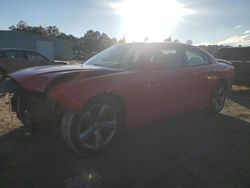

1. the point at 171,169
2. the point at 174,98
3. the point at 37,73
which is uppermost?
the point at 37,73

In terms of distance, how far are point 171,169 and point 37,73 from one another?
210cm

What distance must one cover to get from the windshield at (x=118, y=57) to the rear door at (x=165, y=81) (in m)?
0.27

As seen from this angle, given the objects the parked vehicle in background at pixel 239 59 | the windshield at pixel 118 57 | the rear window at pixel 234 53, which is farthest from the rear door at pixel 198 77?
the rear window at pixel 234 53

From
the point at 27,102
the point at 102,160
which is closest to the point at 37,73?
the point at 27,102

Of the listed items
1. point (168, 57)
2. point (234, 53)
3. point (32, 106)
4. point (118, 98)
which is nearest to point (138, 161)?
point (118, 98)

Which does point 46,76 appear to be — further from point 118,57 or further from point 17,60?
point 17,60

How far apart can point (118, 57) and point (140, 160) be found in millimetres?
1789

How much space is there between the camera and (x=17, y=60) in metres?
14.4

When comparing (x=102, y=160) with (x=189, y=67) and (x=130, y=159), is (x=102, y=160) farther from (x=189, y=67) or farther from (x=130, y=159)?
(x=189, y=67)

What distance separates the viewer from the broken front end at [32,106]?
158 inches

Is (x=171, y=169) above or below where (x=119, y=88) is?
below

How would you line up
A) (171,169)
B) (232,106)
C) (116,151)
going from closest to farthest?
(171,169)
(116,151)
(232,106)

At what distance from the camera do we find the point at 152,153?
14.7 ft

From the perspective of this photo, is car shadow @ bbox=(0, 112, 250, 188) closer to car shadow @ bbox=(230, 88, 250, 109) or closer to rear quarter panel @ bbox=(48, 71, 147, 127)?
rear quarter panel @ bbox=(48, 71, 147, 127)
